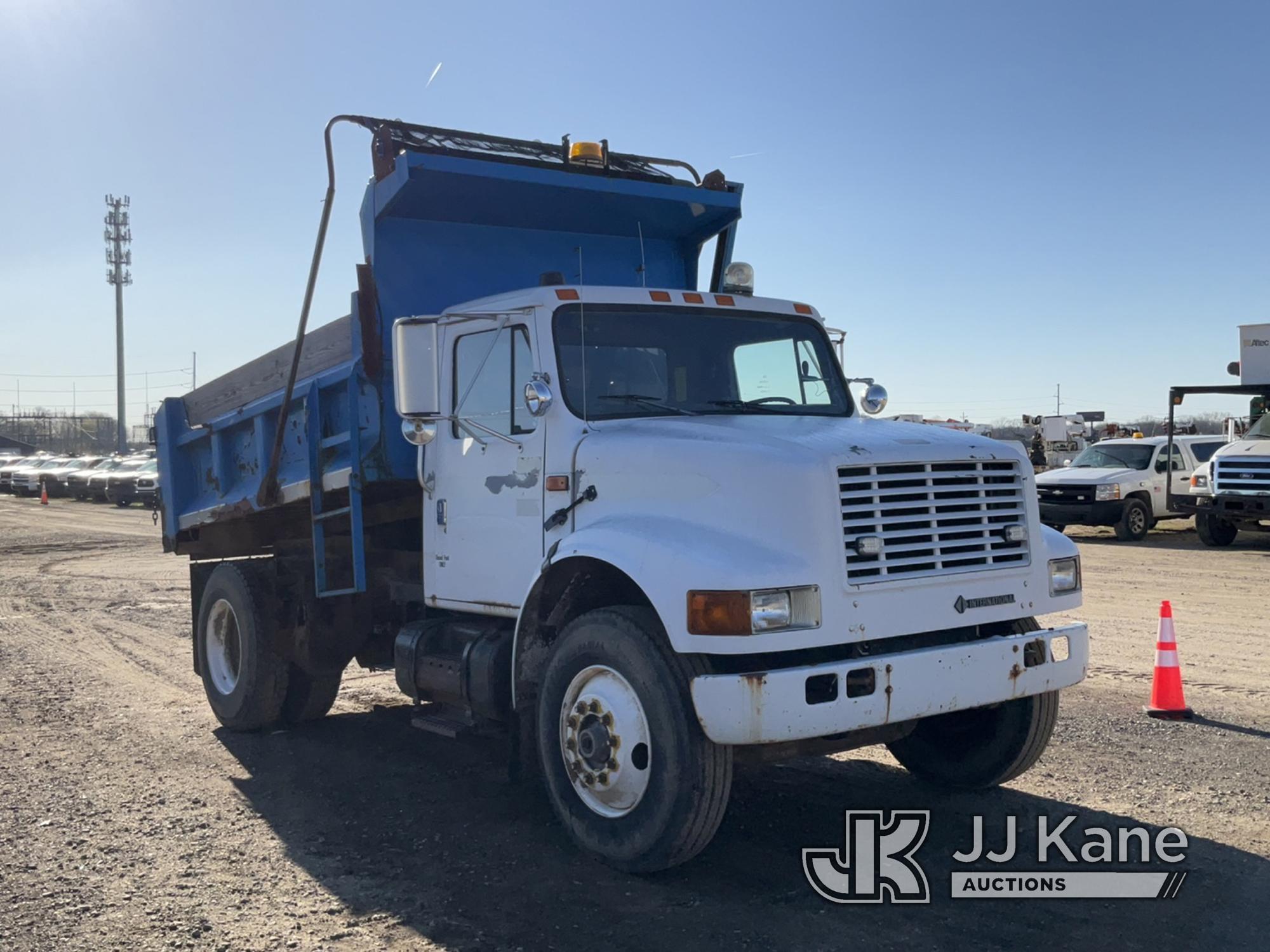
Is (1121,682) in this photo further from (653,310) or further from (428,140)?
(428,140)

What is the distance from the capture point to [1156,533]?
21.5m

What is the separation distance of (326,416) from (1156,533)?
18.5 metres

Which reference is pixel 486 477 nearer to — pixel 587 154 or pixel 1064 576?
pixel 587 154

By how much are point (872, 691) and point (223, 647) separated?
5185 millimetres

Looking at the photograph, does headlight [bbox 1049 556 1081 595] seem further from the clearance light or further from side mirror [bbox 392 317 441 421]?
the clearance light

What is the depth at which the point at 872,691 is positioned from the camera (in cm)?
455

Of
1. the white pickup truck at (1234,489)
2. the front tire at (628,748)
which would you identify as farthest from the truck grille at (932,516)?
the white pickup truck at (1234,489)

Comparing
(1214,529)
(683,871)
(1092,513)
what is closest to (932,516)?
(683,871)

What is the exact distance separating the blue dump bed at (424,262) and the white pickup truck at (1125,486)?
13.6 metres

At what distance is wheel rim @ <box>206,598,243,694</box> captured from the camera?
26.2 ft

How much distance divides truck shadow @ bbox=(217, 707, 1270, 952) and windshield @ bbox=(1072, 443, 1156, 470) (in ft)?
50.9

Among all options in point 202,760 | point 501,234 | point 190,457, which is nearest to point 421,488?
point 501,234

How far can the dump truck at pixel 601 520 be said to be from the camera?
4.61 meters

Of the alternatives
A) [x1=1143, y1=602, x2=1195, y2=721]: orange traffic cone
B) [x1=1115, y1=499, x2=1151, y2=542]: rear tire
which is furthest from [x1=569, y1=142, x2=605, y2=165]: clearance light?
[x1=1115, y1=499, x2=1151, y2=542]: rear tire
